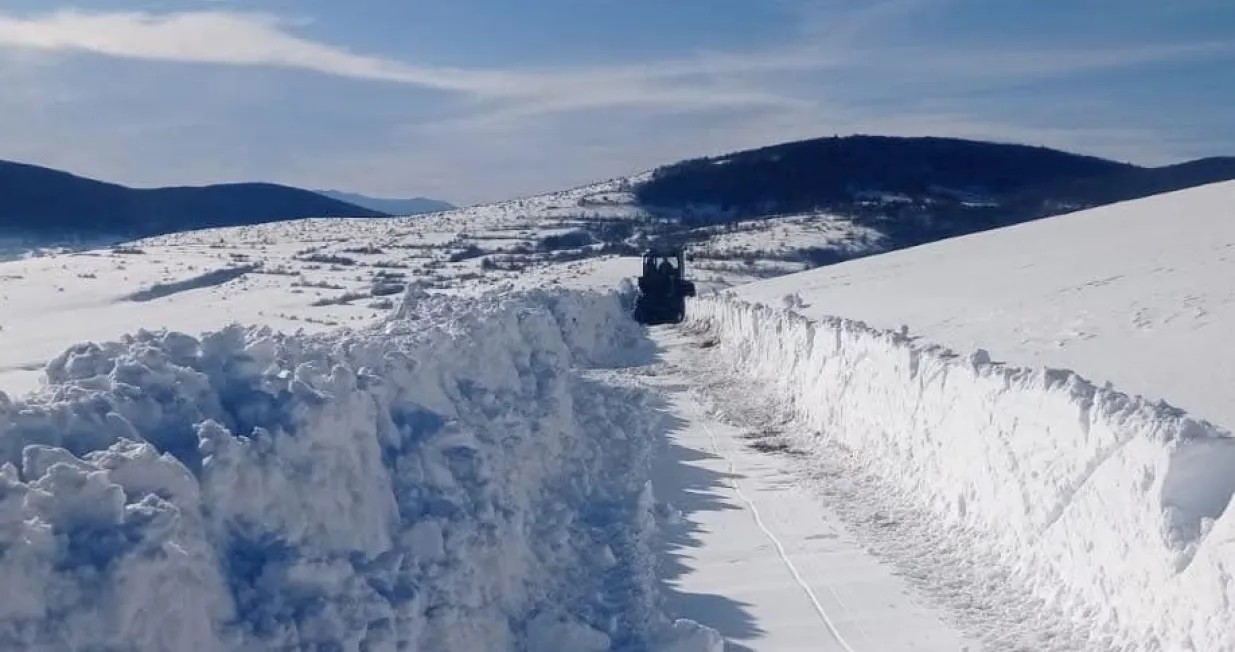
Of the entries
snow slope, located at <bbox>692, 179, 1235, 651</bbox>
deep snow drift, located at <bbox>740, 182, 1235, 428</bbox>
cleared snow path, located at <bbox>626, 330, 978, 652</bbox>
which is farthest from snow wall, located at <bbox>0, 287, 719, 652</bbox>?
deep snow drift, located at <bbox>740, 182, 1235, 428</bbox>

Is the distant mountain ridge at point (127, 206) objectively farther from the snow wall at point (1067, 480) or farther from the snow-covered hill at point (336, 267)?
the snow wall at point (1067, 480)

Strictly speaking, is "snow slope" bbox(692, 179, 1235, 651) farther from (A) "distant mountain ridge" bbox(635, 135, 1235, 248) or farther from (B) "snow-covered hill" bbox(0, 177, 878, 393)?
(A) "distant mountain ridge" bbox(635, 135, 1235, 248)

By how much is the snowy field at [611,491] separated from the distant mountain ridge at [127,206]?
63726mm

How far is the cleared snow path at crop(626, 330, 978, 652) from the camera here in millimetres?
8305

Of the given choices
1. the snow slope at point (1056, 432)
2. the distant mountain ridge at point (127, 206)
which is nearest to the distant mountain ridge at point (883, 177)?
the distant mountain ridge at point (127, 206)

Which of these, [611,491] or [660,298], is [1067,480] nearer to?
[611,491]

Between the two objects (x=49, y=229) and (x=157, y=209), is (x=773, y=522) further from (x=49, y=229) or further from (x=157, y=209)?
(x=157, y=209)

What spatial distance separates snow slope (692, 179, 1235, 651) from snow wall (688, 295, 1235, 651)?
0.02m

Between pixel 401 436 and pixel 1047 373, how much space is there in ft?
16.7

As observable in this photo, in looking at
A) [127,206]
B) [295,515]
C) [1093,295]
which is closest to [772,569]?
[295,515]

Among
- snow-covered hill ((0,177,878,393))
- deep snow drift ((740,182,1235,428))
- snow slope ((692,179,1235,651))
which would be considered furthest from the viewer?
snow-covered hill ((0,177,878,393))

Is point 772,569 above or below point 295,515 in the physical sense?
below

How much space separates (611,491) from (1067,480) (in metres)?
4.81

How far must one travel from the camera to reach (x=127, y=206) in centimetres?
10225
